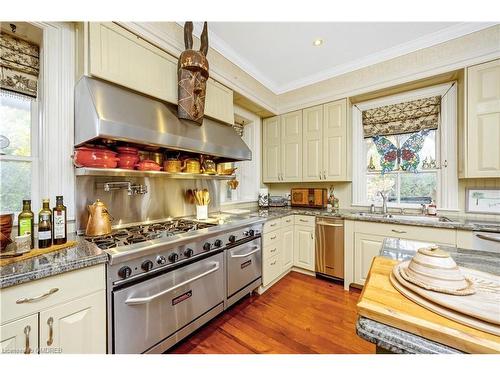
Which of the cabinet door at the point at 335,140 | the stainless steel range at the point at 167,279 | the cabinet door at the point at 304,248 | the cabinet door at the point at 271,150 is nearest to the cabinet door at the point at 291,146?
the cabinet door at the point at 271,150

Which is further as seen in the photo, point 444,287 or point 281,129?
point 281,129

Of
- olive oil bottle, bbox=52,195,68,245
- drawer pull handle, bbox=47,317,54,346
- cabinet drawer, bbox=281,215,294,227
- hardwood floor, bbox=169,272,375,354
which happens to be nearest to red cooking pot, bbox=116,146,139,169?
olive oil bottle, bbox=52,195,68,245

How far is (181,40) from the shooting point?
1.89m

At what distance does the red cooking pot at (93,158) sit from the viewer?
137 centimetres

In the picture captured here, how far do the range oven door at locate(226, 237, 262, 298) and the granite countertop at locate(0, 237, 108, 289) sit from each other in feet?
3.31

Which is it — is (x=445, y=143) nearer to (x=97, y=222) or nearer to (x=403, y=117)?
(x=403, y=117)

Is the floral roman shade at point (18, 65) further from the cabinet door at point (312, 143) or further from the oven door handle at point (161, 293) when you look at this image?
the cabinet door at point (312, 143)

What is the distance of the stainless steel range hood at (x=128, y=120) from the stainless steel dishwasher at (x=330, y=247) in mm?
1698

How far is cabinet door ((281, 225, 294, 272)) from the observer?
266 cm

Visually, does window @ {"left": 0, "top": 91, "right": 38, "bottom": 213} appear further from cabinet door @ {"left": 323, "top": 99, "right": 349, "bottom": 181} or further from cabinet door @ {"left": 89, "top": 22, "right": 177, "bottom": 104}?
cabinet door @ {"left": 323, "top": 99, "right": 349, "bottom": 181}

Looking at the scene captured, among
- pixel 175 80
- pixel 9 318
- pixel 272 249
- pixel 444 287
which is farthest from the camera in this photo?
pixel 272 249
